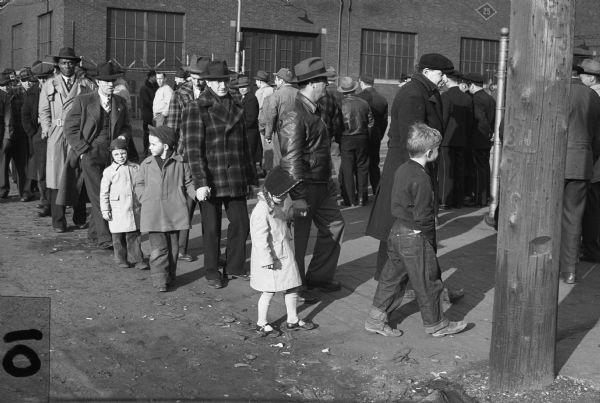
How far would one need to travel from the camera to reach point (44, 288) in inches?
309

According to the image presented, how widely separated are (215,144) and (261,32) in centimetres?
2431

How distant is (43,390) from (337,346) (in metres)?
2.12

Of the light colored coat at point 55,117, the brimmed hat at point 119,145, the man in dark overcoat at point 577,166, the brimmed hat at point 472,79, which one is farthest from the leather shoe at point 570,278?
the brimmed hat at point 472,79

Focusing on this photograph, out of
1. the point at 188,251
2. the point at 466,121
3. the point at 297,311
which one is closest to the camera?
the point at 297,311

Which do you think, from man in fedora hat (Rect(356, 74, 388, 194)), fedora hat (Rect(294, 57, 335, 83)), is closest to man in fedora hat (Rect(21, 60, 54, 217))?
man in fedora hat (Rect(356, 74, 388, 194))

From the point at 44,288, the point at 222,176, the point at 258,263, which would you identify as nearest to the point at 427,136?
the point at 258,263

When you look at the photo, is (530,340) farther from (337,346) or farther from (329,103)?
(329,103)

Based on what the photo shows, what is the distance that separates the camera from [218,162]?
25.7 ft

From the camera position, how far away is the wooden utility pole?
16.9 ft

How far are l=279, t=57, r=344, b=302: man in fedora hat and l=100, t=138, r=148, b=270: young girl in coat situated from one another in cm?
193

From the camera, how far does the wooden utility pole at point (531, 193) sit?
16.9 ft

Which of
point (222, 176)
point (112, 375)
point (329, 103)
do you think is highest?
point (329, 103)

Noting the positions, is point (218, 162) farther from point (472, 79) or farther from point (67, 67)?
point (472, 79)

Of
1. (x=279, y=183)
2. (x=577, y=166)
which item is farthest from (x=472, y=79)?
(x=279, y=183)
